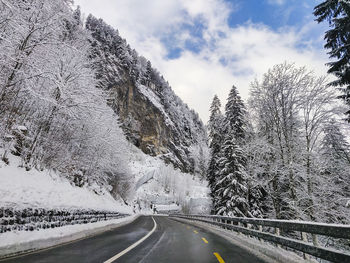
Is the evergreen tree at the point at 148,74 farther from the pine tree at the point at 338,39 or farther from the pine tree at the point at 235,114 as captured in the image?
the pine tree at the point at 338,39

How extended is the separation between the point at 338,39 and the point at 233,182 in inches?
507

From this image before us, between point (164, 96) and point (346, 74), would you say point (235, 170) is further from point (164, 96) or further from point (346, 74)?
point (164, 96)

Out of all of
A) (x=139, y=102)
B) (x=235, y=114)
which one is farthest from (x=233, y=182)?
(x=139, y=102)

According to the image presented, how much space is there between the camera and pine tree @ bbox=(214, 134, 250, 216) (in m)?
19.0

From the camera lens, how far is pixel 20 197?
737 centimetres

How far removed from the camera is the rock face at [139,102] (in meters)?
103

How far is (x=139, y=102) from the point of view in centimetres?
11319

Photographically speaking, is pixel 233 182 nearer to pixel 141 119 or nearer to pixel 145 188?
pixel 145 188

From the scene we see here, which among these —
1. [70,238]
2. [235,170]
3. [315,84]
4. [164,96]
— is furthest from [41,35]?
[164,96]

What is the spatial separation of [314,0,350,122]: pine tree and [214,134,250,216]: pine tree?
977cm

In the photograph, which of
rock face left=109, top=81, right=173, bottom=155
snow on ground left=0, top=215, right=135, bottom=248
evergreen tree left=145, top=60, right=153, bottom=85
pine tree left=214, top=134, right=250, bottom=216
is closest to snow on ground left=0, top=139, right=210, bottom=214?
snow on ground left=0, top=215, right=135, bottom=248

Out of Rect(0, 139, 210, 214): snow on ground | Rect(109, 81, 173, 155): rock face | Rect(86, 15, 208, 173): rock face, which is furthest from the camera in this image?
Rect(109, 81, 173, 155): rock face

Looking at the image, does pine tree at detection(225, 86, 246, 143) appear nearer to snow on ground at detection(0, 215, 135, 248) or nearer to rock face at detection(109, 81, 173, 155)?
snow on ground at detection(0, 215, 135, 248)

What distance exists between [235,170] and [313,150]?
7.92m
